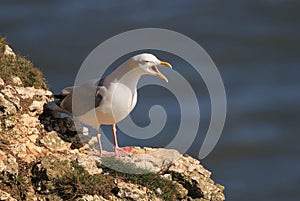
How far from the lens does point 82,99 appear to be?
10.6 metres

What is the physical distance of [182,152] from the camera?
1075 cm

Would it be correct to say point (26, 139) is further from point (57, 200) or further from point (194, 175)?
point (194, 175)

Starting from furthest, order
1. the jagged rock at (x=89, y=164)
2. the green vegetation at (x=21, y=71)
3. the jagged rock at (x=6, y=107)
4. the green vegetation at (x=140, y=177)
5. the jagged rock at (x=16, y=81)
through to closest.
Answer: the green vegetation at (x=21, y=71) → the jagged rock at (x=16, y=81) → the jagged rock at (x=6, y=107) → the green vegetation at (x=140, y=177) → the jagged rock at (x=89, y=164)

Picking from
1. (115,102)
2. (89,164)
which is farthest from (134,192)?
(115,102)

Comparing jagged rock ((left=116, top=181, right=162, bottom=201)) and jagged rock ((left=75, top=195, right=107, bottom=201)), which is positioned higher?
jagged rock ((left=116, top=181, right=162, bottom=201))

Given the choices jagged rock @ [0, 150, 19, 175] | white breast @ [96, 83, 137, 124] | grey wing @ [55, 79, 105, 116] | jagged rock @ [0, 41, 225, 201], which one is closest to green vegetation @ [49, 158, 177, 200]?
jagged rock @ [0, 41, 225, 201]

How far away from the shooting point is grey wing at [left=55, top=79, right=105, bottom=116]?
10516mm

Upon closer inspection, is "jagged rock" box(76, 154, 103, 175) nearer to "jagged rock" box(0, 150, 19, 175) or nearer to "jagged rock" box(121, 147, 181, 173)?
"jagged rock" box(121, 147, 181, 173)

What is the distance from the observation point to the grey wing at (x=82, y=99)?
10516 mm

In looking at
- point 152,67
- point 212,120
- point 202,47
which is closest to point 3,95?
point 152,67

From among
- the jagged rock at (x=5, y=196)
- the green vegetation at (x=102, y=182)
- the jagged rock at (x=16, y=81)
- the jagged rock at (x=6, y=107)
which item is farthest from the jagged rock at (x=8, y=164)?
the jagged rock at (x=16, y=81)

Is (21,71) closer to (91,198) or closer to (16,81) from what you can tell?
(16,81)

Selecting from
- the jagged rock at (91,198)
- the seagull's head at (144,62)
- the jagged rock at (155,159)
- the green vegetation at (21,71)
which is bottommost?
the jagged rock at (91,198)

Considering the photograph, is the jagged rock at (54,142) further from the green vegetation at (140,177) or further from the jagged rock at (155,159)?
the jagged rock at (155,159)
